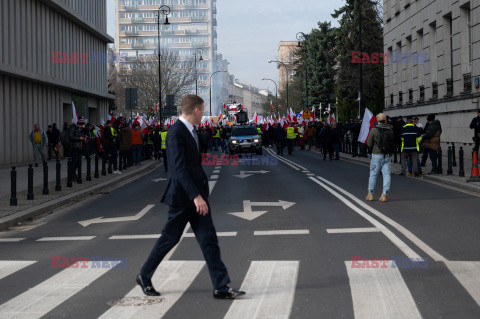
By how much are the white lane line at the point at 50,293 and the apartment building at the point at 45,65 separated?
2348 centimetres

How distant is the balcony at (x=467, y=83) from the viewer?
27.4 metres

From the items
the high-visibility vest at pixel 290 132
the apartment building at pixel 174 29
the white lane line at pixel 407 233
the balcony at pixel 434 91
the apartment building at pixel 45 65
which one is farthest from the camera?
the apartment building at pixel 174 29

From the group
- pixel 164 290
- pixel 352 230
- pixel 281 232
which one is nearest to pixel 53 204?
pixel 281 232

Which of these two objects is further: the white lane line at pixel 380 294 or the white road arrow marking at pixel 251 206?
the white road arrow marking at pixel 251 206

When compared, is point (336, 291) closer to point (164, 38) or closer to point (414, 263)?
point (414, 263)

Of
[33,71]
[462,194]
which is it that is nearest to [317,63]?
[33,71]

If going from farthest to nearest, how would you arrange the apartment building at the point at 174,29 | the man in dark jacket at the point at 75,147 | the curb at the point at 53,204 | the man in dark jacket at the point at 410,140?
the apartment building at the point at 174,29 < the man in dark jacket at the point at 410,140 < the man in dark jacket at the point at 75,147 < the curb at the point at 53,204

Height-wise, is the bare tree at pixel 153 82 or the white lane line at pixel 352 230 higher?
the bare tree at pixel 153 82

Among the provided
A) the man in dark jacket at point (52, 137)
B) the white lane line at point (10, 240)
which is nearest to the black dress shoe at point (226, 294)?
the white lane line at point (10, 240)

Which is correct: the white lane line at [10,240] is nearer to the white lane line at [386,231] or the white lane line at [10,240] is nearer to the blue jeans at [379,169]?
the white lane line at [386,231]

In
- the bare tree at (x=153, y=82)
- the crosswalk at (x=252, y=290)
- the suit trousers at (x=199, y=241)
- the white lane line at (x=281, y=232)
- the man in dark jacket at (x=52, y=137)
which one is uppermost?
the bare tree at (x=153, y=82)

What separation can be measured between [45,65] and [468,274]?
3259 cm

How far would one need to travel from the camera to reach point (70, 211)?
13.5m

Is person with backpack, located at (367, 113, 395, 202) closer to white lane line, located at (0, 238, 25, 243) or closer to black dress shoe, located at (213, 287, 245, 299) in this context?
white lane line, located at (0, 238, 25, 243)
